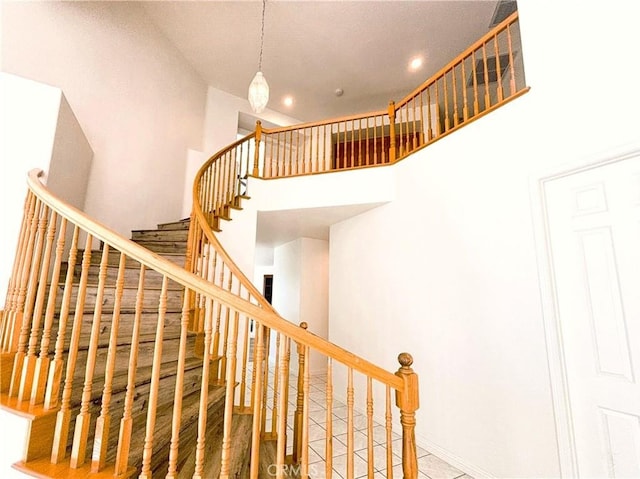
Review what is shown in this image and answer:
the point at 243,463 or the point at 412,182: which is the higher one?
the point at 412,182

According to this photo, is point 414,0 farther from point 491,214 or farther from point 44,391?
point 44,391

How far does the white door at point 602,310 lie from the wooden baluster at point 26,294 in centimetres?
295

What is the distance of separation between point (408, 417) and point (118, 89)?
4.67 m

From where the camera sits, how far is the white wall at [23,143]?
5.95 feet

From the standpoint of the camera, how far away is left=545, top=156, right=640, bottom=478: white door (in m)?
1.61

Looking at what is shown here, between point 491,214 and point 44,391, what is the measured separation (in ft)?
9.53

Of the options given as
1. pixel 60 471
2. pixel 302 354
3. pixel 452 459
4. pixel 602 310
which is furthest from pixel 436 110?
pixel 60 471

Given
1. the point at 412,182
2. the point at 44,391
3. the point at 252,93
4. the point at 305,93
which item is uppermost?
the point at 305,93

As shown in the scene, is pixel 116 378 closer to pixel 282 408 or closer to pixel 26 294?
pixel 26 294

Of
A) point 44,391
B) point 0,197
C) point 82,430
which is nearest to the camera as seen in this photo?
point 82,430

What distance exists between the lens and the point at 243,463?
1.65m

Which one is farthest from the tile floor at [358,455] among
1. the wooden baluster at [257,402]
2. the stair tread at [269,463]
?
the wooden baluster at [257,402]

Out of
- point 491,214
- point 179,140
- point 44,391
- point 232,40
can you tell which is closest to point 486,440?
point 491,214

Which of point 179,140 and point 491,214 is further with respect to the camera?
point 179,140
